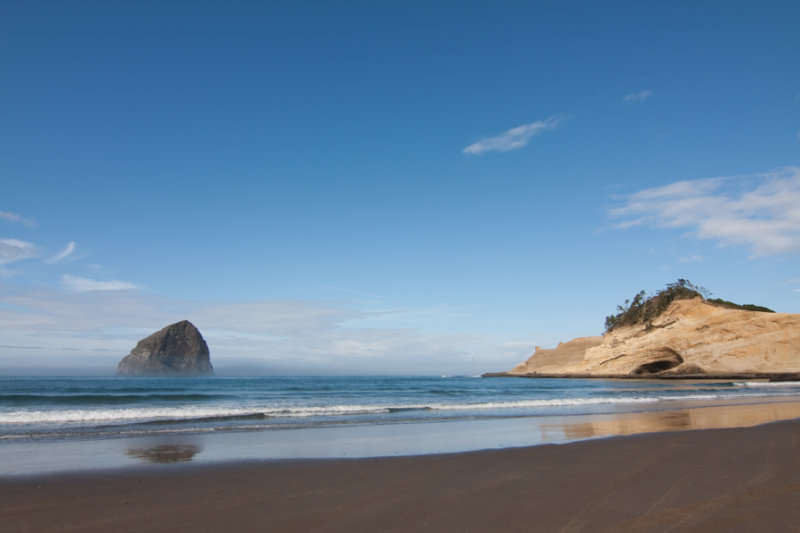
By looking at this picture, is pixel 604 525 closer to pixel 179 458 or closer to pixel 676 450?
pixel 676 450

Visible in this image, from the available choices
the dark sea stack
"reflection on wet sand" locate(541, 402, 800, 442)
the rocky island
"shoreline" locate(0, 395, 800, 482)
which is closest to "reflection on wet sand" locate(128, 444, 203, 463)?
"shoreline" locate(0, 395, 800, 482)

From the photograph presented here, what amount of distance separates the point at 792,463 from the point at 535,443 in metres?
4.57

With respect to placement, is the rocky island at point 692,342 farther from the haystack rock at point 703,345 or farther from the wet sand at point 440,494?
the wet sand at point 440,494

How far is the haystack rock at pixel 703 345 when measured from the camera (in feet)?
182

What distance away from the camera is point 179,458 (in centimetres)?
912

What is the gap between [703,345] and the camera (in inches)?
2370

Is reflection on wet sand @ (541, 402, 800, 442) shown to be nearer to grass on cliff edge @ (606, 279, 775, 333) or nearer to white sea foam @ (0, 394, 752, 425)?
white sea foam @ (0, 394, 752, 425)

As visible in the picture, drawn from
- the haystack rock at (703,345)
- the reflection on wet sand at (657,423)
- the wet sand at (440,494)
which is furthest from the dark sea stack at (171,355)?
the wet sand at (440,494)

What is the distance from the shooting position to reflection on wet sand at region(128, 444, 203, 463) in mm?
9008

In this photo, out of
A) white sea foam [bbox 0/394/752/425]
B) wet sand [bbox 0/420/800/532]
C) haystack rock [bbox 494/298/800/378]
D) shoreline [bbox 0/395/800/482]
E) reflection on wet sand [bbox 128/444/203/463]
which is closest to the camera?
wet sand [bbox 0/420/800/532]

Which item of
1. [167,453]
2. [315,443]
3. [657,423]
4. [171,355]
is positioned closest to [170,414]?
[167,453]

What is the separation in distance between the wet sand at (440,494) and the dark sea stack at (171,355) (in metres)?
158

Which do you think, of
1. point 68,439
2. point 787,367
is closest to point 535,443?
point 68,439

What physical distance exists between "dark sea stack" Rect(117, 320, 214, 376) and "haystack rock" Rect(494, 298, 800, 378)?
5050 inches
